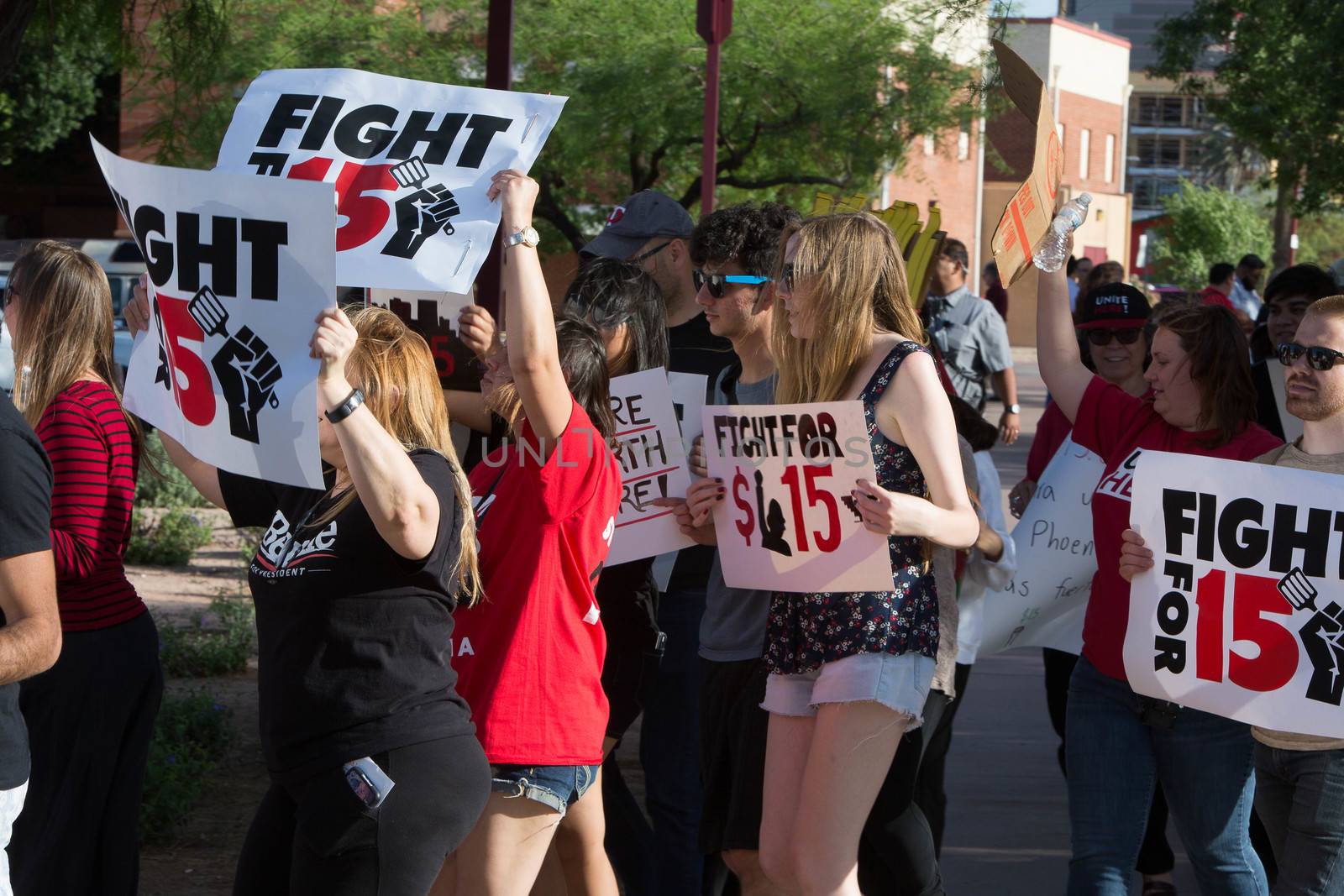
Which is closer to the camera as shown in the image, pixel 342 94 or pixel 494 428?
pixel 342 94

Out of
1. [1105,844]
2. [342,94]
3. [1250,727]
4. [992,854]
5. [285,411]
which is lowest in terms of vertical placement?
[992,854]

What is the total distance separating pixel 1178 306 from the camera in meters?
4.54

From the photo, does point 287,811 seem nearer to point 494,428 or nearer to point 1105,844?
point 494,428

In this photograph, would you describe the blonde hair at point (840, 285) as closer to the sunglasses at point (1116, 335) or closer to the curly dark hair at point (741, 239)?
the curly dark hair at point (741, 239)

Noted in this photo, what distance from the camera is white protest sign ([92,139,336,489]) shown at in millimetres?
3201

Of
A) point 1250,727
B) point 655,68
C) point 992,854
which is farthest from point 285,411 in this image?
point 655,68

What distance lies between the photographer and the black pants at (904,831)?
→ 4258 millimetres

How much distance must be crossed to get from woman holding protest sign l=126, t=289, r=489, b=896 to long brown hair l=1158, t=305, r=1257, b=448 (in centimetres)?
202

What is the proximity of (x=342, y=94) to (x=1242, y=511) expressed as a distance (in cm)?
239

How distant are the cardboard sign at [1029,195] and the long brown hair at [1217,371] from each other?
422 mm

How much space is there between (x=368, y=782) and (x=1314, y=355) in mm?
2345

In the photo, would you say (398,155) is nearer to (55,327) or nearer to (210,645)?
(55,327)

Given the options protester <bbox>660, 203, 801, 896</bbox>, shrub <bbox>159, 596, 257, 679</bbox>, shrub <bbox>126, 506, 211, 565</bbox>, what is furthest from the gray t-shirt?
shrub <bbox>126, 506, 211, 565</bbox>

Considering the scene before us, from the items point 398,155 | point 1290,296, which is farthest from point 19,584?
point 1290,296
